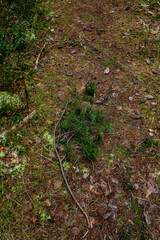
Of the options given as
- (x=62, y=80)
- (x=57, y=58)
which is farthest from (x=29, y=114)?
(x=57, y=58)

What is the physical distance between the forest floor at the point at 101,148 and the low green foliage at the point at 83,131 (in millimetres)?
157

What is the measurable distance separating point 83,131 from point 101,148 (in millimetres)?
413

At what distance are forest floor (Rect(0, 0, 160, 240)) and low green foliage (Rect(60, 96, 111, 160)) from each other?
0.16 meters

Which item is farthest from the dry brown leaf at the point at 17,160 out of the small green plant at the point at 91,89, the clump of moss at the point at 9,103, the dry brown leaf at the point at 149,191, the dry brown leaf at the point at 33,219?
the dry brown leaf at the point at 149,191

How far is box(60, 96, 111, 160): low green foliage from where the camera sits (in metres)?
2.71

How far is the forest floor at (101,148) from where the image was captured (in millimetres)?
2240

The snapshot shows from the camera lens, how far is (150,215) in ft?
7.60

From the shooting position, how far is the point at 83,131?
2859 millimetres

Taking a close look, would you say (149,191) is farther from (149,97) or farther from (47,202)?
(149,97)

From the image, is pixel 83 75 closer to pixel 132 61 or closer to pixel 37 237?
pixel 132 61

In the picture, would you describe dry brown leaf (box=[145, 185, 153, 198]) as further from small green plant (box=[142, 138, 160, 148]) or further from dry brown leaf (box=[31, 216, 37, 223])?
dry brown leaf (box=[31, 216, 37, 223])

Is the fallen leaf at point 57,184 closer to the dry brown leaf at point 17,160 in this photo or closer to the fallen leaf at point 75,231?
the fallen leaf at point 75,231

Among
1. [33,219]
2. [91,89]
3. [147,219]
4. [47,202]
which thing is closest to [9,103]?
[91,89]

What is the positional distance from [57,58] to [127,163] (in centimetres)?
293
